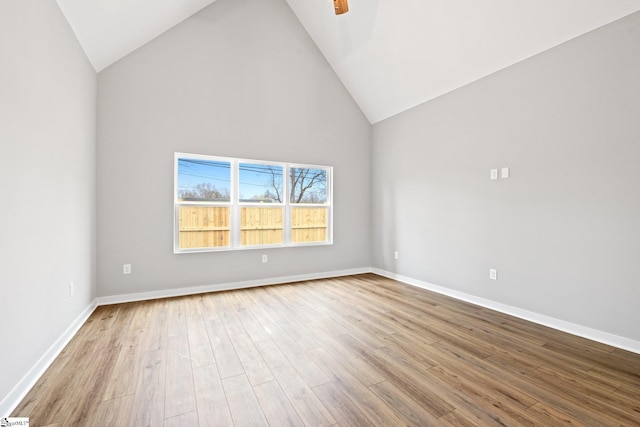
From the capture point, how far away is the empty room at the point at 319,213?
173 cm

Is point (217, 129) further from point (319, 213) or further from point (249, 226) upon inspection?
point (319, 213)

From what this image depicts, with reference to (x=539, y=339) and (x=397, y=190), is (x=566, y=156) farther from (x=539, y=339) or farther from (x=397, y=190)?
(x=397, y=190)

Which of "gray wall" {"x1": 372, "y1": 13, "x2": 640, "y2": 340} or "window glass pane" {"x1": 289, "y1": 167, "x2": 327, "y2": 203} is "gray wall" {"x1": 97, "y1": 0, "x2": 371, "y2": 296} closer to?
"window glass pane" {"x1": 289, "y1": 167, "x2": 327, "y2": 203}

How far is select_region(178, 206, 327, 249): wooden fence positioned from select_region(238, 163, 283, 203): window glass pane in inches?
6.7

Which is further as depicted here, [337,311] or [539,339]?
[337,311]

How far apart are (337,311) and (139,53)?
13.1 feet

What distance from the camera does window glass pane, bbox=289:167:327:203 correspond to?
15.3 feet

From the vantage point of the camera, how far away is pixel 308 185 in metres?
4.79

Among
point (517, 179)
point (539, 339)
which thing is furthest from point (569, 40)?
point (539, 339)

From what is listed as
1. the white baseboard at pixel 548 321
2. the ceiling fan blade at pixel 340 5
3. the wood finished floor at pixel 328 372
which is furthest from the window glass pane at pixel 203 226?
the white baseboard at pixel 548 321

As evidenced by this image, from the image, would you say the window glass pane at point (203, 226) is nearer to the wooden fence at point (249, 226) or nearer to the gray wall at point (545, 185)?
the wooden fence at point (249, 226)

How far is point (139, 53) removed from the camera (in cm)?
353

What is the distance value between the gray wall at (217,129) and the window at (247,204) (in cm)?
14

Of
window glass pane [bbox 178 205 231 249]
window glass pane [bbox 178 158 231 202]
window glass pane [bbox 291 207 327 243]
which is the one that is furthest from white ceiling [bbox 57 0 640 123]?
window glass pane [bbox 291 207 327 243]
